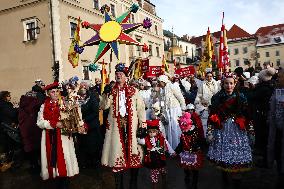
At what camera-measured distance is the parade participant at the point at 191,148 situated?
5.29 meters

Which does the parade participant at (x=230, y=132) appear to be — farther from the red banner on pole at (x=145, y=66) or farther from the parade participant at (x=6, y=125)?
the red banner on pole at (x=145, y=66)

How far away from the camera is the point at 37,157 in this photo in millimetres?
7812

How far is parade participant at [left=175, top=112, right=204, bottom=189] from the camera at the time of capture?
17.3 feet

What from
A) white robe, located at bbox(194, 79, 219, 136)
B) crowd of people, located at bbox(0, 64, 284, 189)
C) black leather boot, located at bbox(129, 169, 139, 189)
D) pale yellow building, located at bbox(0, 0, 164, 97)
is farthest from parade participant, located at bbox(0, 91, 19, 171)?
pale yellow building, located at bbox(0, 0, 164, 97)

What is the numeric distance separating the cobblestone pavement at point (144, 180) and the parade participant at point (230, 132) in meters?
0.97

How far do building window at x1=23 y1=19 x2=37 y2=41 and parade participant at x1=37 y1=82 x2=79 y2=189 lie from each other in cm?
2097

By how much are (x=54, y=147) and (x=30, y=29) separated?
2189 centimetres

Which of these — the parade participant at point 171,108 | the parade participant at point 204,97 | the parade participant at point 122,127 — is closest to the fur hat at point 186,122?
the parade participant at point 122,127

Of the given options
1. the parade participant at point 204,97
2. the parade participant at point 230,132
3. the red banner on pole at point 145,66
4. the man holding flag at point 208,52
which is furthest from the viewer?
the red banner on pole at point 145,66

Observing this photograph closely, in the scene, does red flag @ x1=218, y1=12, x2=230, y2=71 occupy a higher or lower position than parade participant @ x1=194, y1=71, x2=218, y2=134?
higher

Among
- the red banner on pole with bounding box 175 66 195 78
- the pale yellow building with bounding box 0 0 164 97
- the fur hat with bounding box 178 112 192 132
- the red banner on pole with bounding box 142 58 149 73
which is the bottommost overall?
the fur hat with bounding box 178 112 192 132

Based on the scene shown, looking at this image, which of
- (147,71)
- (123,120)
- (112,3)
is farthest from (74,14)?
(123,120)

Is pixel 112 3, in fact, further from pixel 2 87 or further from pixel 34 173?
pixel 34 173

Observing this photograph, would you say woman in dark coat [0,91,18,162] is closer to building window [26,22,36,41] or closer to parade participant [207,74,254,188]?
parade participant [207,74,254,188]
